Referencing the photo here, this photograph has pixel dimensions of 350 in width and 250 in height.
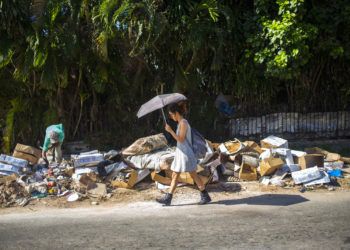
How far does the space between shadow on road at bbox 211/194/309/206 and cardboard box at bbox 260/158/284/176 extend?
2.52 feet

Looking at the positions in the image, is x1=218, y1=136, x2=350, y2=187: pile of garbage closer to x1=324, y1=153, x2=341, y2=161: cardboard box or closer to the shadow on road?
x1=324, y1=153, x2=341, y2=161: cardboard box

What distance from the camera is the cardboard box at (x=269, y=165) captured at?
8.24 meters

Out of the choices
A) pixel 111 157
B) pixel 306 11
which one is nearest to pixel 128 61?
pixel 111 157

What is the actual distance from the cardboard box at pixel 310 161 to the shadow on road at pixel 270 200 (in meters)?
1.16

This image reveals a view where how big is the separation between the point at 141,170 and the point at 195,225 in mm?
2544

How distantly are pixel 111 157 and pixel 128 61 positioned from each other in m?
2.64

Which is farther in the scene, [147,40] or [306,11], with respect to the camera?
[306,11]

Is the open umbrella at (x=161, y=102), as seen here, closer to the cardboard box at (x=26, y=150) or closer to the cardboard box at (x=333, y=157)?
the cardboard box at (x=26, y=150)

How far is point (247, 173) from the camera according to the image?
8.45 m

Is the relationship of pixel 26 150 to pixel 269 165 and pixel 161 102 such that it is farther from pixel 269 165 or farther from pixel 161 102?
pixel 269 165

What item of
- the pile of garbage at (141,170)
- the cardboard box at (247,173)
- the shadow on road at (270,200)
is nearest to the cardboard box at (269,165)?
the pile of garbage at (141,170)

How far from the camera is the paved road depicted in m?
5.30

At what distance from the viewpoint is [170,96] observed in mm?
6957

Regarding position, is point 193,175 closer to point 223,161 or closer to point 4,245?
point 223,161
